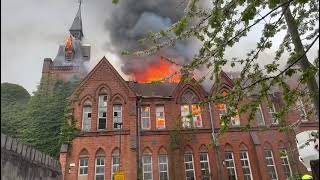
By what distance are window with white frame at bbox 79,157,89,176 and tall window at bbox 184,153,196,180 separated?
24.5 ft

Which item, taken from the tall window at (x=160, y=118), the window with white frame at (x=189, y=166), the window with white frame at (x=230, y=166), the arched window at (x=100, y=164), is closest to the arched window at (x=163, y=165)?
the window with white frame at (x=189, y=166)

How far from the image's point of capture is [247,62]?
7.55 metres

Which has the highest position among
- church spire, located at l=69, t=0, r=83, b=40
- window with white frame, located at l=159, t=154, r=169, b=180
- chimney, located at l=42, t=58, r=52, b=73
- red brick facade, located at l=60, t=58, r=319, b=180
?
church spire, located at l=69, t=0, r=83, b=40

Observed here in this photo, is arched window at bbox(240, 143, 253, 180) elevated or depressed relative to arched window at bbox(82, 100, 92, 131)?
depressed

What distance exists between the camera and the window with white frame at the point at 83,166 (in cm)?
2194

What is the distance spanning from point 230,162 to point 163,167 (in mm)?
5370

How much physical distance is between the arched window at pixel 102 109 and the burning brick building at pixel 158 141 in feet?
0.26

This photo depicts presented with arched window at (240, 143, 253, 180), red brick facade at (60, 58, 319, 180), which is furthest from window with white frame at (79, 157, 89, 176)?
arched window at (240, 143, 253, 180)

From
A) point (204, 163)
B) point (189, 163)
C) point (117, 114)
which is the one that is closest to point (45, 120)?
point (117, 114)

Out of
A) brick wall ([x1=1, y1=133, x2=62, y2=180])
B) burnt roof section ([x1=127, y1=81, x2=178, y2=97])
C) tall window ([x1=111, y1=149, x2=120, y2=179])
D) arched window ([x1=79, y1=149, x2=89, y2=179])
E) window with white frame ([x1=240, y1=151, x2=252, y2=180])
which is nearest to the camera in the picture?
brick wall ([x1=1, y1=133, x2=62, y2=180])

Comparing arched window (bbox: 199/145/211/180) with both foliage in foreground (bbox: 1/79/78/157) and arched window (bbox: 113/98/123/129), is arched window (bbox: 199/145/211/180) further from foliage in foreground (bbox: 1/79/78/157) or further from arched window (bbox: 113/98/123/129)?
foliage in foreground (bbox: 1/79/78/157)

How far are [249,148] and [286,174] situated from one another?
3387 mm

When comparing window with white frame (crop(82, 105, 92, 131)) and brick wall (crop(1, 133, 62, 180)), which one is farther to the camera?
window with white frame (crop(82, 105, 92, 131))

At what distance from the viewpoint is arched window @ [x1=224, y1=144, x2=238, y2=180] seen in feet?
76.4
